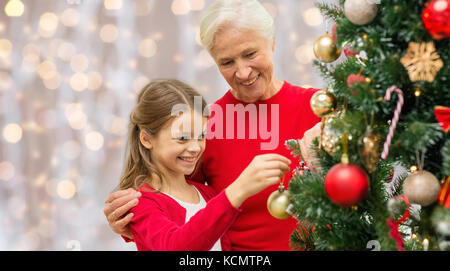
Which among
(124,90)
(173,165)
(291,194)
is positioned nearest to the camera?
(291,194)

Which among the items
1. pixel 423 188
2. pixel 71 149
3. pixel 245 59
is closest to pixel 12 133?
pixel 71 149

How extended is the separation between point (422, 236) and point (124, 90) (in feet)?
5.44

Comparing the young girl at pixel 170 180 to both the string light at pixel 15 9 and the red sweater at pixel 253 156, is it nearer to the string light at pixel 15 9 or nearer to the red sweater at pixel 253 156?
the red sweater at pixel 253 156

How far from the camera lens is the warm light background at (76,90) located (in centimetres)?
212

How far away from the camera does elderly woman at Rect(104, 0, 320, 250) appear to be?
117 centimetres

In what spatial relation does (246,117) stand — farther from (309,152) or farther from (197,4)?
(197,4)

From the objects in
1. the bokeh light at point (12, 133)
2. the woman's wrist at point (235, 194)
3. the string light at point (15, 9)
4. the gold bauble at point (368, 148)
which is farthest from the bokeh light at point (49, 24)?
the gold bauble at point (368, 148)

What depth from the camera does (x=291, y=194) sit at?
851mm

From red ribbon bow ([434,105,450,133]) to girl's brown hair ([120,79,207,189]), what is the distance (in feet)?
2.29

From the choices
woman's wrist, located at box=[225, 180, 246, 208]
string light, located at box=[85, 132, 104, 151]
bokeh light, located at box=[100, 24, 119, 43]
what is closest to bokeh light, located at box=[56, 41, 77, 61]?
bokeh light, located at box=[100, 24, 119, 43]

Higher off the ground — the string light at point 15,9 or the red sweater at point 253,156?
the string light at point 15,9

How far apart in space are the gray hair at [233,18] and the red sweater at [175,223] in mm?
446
